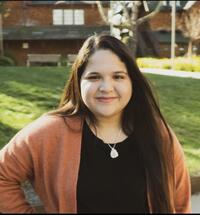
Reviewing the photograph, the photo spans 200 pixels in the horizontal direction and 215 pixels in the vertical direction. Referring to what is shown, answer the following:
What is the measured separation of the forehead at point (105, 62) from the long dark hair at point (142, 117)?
17mm

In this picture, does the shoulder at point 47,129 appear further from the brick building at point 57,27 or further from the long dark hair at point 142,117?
the brick building at point 57,27

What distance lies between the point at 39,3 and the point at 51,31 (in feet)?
12.2

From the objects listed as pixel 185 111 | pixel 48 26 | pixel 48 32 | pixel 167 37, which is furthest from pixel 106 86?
pixel 167 37

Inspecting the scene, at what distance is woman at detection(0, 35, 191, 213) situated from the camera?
Answer: 6.99 ft

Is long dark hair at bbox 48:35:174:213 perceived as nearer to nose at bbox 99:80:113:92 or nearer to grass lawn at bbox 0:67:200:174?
nose at bbox 99:80:113:92

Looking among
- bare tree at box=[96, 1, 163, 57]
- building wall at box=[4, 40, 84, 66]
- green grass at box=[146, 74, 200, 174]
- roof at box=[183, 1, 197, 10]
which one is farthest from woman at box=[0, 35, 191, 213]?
roof at box=[183, 1, 197, 10]

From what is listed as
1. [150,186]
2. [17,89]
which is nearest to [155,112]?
[150,186]

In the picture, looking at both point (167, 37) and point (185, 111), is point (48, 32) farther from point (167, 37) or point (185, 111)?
point (185, 111)

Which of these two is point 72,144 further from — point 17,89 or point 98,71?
point 17,89

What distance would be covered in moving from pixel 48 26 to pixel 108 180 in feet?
102

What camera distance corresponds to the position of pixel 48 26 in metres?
32.7

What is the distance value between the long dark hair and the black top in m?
0.04

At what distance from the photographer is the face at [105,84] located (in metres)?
2.16

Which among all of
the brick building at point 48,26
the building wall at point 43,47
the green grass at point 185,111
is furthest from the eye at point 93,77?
the building wall at point 43,47
